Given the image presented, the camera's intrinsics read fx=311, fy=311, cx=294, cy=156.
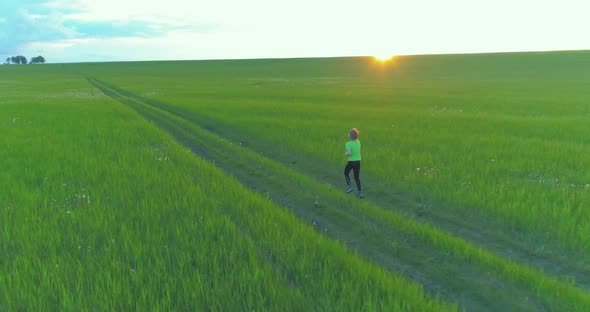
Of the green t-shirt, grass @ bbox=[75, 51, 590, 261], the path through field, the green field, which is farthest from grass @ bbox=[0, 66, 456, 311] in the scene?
grass @ bbox=[75, 51, 590, 261]

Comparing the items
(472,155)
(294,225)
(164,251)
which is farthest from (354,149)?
(164,251)

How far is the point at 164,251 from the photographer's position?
466 centimetres

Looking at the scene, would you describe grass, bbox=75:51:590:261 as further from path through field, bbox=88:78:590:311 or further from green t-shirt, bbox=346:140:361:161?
green t-shirt, bbox=346:140:361:161

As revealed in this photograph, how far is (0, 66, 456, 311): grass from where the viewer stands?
3697mm

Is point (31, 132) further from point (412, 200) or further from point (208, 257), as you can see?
point (412, 200)

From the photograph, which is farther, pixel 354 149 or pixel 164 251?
pixel 354 149

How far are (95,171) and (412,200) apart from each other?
851 cm

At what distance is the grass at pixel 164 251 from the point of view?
12.1 ft

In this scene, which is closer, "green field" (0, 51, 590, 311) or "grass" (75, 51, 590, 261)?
"green field" (0, 51, 590, 311)

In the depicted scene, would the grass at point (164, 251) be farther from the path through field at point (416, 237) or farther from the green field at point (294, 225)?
the path through field at point (416, 237)

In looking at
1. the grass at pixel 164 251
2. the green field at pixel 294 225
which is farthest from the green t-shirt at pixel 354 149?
the grass at pixel 164 251

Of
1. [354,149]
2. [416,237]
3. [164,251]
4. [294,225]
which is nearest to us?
[164,251]

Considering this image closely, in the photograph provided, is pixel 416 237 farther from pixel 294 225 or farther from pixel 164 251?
pixel 164 251

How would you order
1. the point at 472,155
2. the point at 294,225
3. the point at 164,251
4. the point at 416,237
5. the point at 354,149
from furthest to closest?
the point at 472,155, the point at 354,149, the point at 416,237, the point at 294,225, the point at 164,251
